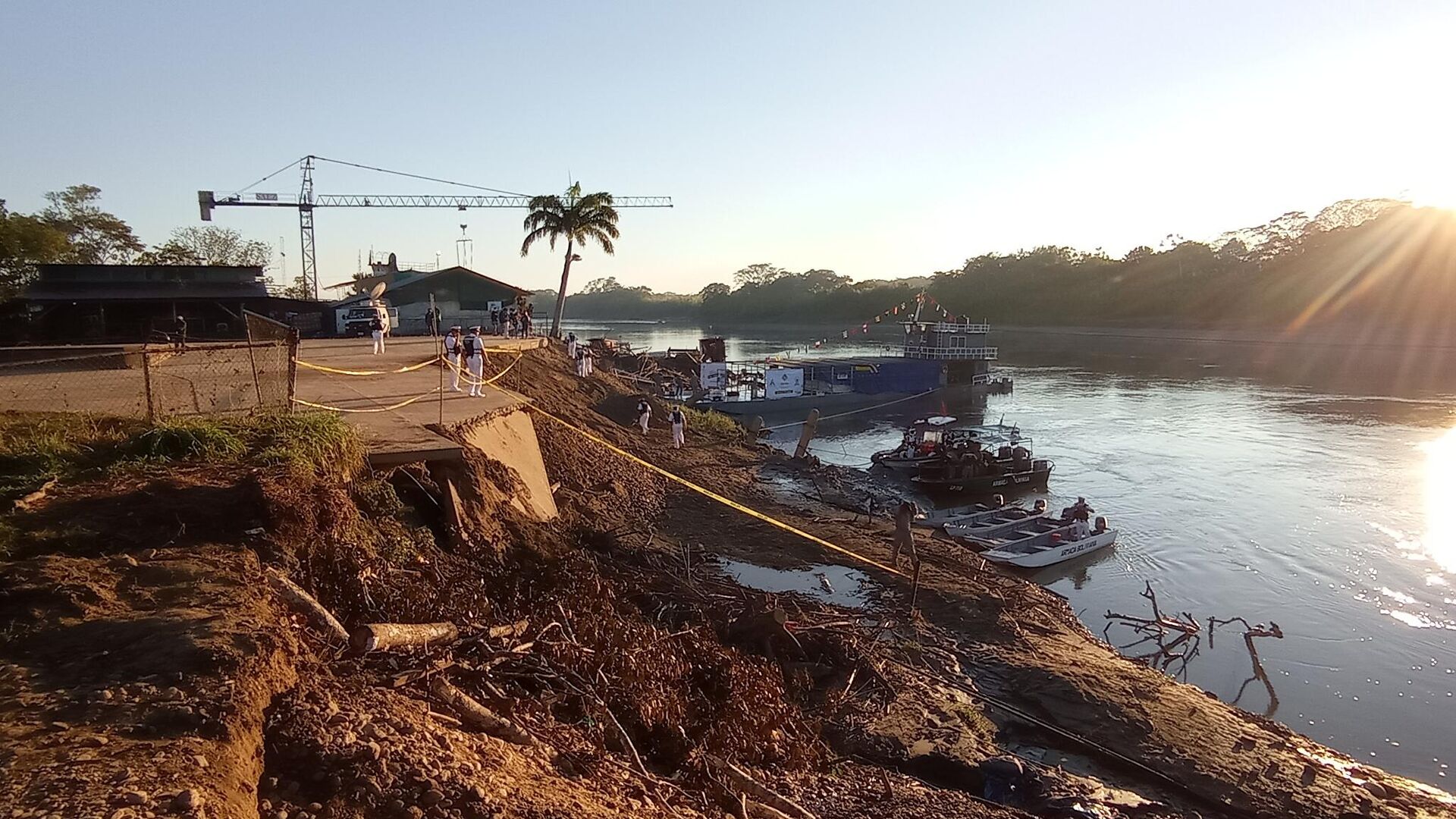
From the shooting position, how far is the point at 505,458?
1376cm

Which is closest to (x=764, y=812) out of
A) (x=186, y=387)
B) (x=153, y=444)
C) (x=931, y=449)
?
(x=153, y=444)

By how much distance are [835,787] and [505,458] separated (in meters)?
8.37

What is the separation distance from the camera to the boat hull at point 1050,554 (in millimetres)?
19547

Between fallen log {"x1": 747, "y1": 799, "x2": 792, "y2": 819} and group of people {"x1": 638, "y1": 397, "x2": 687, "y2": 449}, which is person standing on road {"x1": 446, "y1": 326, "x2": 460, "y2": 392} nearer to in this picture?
group of people {"x1": 638, "y1": 397, "x2": 687, "y2": 449}

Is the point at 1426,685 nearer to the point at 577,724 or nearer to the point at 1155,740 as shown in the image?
the point at 1155,740

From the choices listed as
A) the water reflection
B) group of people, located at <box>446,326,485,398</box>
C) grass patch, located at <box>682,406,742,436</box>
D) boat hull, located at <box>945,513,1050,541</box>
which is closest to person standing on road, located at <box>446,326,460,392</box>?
group of people, located at <box>446,326,485,398</box>

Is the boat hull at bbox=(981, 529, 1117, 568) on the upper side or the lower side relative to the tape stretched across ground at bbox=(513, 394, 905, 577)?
lower

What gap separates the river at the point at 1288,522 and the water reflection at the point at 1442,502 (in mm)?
104

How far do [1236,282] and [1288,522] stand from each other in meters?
91.0

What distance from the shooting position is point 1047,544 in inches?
821

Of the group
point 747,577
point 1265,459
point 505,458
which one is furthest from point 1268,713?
point 1265,459

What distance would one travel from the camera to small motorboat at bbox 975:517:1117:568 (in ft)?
64.6

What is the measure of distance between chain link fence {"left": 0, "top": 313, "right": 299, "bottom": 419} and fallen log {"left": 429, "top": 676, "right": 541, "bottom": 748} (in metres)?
6.08

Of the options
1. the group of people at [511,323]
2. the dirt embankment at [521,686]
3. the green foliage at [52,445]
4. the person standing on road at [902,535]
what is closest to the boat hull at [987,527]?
the person standing on road at [902,535]
